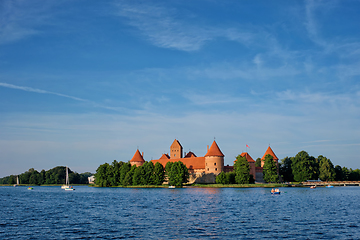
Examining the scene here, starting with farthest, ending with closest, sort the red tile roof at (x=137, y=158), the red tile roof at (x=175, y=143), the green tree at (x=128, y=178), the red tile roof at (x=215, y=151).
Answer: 1. the red tile roof at (x=175, y=143)
2. the red tile roof at (x=137, y=158)
3. the red tile roof at (x=215, y=151)
4. the green tree at (x=128, y=178)

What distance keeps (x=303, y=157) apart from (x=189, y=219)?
98.1 metres

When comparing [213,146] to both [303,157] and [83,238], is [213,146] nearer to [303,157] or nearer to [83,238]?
[303,157]

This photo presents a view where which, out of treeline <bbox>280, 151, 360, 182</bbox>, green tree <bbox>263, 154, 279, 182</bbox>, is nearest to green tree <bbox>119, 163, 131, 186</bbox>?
green tree <bbox>263, 154, 279, 182</bbox>

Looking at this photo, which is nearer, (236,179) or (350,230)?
(350,230)

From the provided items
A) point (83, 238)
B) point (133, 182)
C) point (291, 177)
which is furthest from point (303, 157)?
point (83, 238)

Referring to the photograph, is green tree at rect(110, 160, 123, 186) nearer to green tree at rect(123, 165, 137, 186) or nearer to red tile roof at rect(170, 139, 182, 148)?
green tree at rect(123, 165, 137, 186)

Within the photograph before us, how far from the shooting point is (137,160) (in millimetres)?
131625

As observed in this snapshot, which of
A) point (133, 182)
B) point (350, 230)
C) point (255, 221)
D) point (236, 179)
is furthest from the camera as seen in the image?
point (133, 182)

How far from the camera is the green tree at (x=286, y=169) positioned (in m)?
125

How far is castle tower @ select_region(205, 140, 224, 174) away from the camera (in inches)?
4323

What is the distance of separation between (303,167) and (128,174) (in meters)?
58.8

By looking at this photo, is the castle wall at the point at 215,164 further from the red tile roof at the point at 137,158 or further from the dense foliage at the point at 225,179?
the red tile roof at the point at 137,158

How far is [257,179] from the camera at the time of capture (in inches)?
4783

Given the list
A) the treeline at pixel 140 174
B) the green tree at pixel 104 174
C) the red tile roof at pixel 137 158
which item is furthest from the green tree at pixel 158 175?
the red tile roof at pixel 137 158
